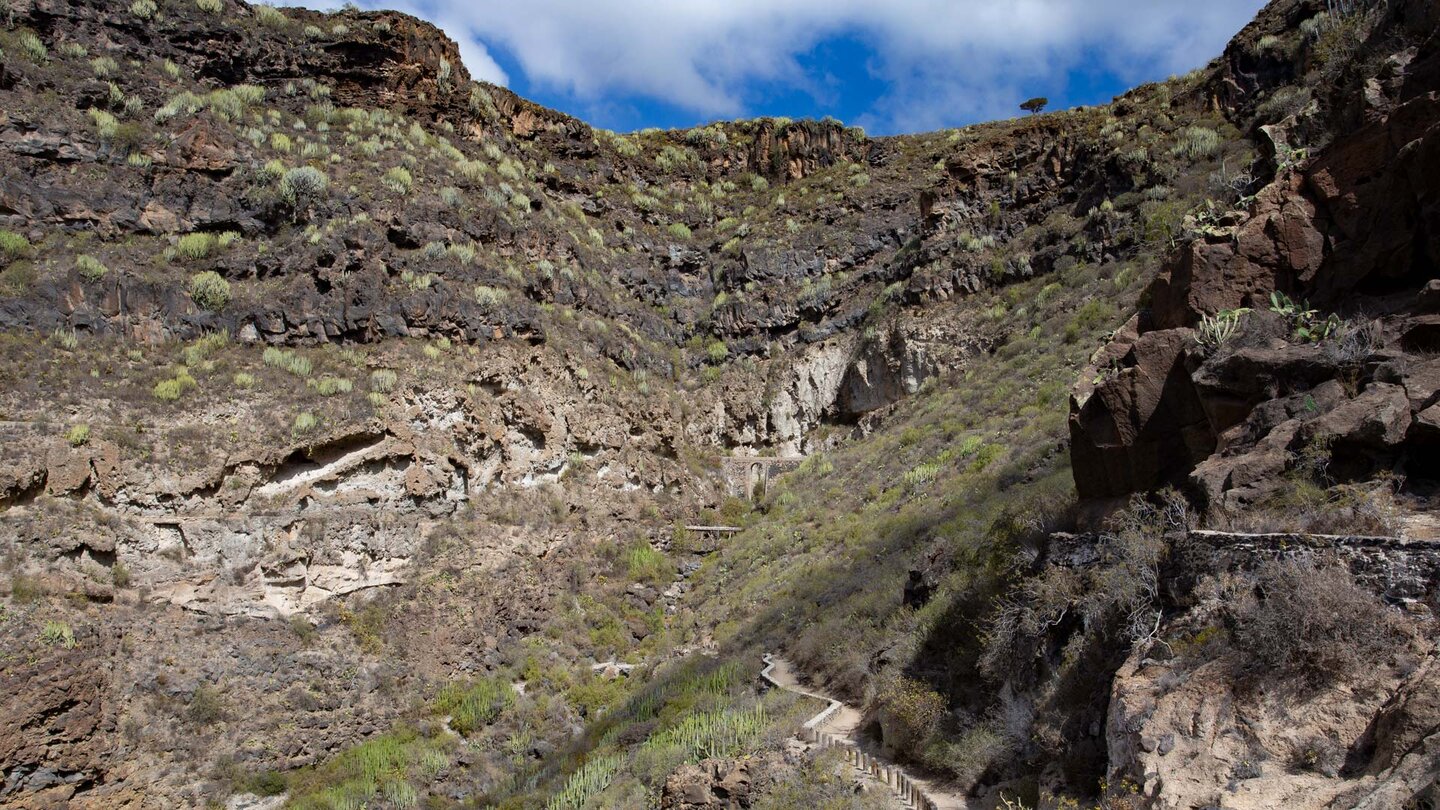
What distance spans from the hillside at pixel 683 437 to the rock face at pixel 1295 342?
0.17 ft

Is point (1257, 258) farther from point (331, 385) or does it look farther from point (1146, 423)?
point (331, 385)

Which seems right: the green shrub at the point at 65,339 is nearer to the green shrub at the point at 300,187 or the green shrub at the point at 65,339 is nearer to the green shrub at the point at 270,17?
the green shrub at the point at 300,187

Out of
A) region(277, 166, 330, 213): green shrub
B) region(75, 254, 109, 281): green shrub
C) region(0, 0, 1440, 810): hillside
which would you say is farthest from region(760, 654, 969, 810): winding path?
region(277, 166, 330, 213): green shrub

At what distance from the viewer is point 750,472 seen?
30219 millimetres

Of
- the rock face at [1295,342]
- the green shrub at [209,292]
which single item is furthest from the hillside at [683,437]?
the green shrub at [209,292]

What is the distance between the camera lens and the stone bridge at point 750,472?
29547 millimetres

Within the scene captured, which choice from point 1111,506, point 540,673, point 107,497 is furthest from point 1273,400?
point 107,497

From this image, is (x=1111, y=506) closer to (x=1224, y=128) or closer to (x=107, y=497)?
(x=107, y=497)

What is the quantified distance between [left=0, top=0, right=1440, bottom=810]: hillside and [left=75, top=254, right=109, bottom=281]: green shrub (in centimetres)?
47

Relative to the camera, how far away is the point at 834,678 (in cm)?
1400

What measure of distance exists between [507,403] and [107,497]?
378 inches

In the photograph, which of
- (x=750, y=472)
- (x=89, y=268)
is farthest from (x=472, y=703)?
(x=750, y=472)

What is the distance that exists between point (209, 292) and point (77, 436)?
577cm

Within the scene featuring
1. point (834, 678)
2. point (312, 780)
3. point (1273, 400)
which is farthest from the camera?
point (312, 780)
